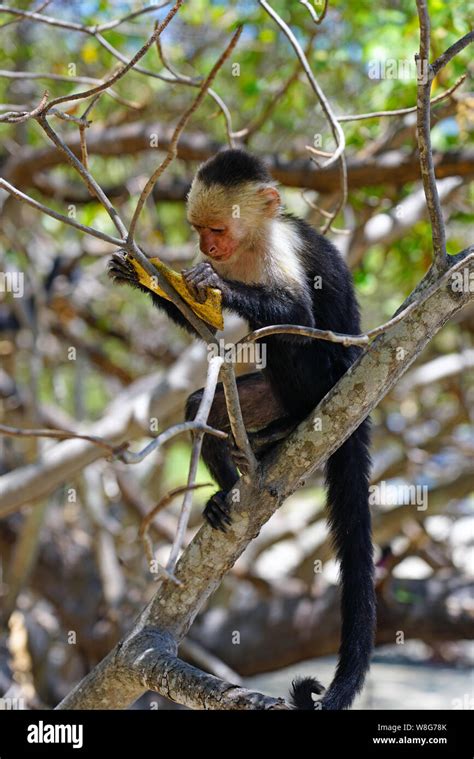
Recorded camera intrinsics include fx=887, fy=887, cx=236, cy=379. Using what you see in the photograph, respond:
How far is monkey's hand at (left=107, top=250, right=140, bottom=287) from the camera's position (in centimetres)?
322

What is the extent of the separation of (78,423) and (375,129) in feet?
12.4

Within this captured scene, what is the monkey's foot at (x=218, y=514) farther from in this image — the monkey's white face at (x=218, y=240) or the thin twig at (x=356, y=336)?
the monkey's white face at (x=218, y=240)

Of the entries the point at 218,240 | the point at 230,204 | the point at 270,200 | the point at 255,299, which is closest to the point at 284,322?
the point at 255,299

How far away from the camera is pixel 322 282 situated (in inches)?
160

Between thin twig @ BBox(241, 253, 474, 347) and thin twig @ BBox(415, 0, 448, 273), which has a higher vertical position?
thin twig @ BBox(415, 0, 448, 273)

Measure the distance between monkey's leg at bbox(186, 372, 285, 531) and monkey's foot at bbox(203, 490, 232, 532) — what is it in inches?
16.1

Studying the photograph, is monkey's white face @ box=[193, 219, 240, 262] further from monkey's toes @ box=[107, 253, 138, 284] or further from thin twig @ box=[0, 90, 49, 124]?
thin twig @ box=[0, 90, 49, 124]

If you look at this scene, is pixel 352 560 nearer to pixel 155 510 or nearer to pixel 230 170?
pixel 155 510

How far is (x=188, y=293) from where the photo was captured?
10.1 ft

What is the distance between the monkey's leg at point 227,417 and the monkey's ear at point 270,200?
2.51 feet

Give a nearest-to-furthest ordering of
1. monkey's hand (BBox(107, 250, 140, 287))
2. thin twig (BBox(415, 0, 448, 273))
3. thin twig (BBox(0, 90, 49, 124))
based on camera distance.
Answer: thin twig (BBox(0, 90, 49, 124)) → thin twig (BBox(415, 0, 448, 273)) → monkey's hand (BBox(107, 250, 140, 287))

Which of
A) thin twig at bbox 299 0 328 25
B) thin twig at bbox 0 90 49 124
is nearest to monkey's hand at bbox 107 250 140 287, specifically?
thin twig at bbox 0 90 49 124

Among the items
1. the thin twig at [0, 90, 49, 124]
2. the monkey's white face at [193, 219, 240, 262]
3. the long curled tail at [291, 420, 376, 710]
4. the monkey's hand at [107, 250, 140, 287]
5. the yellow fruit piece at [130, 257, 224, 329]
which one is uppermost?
the monkey's white face at [193, 219, 240, 262]

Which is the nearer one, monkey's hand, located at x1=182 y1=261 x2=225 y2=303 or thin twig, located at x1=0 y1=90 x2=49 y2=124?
thin twig, located at x1=0 y1=90 x2=49 y2=124
